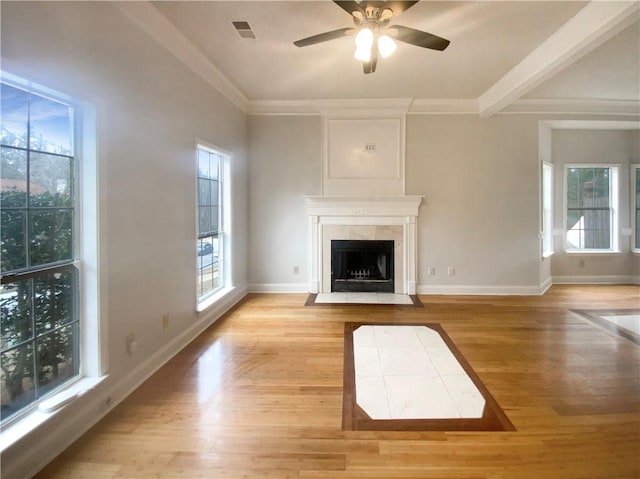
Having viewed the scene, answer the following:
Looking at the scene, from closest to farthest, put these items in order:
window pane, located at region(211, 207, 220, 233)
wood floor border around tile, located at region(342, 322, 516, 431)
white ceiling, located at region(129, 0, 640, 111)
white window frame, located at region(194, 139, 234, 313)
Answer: wood floor border around tile, located at region(342, 322, 516, 431)
white ceiling, located at region(129, 0, 640, 111)
window pane, located at region(211, 207, 220, 233)
white window frame, located at region(194, 139, 234, 313)

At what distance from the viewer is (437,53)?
3.37 m

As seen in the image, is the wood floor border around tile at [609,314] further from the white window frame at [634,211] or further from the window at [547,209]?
the white window frame at [634,211]

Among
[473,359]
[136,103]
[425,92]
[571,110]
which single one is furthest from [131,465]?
[571,110]

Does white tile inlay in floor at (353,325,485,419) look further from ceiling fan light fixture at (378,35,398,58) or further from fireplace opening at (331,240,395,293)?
ceiling fan light fixture at (378,35,398,58)

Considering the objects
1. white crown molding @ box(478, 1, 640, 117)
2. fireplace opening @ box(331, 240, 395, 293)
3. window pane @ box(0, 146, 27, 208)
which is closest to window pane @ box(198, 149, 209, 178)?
window pane @ box(0, 146, 27, 208)

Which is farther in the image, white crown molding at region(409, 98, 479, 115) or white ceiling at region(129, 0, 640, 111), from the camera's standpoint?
white crown molding at region(409, 98, 479, 115)

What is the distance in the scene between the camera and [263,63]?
3605mm

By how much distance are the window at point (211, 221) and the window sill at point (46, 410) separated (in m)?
1.66

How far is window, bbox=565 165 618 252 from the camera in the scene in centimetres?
582

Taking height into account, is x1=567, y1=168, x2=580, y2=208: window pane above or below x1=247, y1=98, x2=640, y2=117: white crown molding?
below

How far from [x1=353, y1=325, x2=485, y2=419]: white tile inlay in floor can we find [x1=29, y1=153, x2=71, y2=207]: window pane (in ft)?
7.40

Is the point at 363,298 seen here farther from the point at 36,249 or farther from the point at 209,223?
the point at 36,249

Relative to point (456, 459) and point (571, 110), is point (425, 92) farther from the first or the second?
point (456, 459)

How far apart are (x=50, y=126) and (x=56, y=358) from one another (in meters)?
1.34
